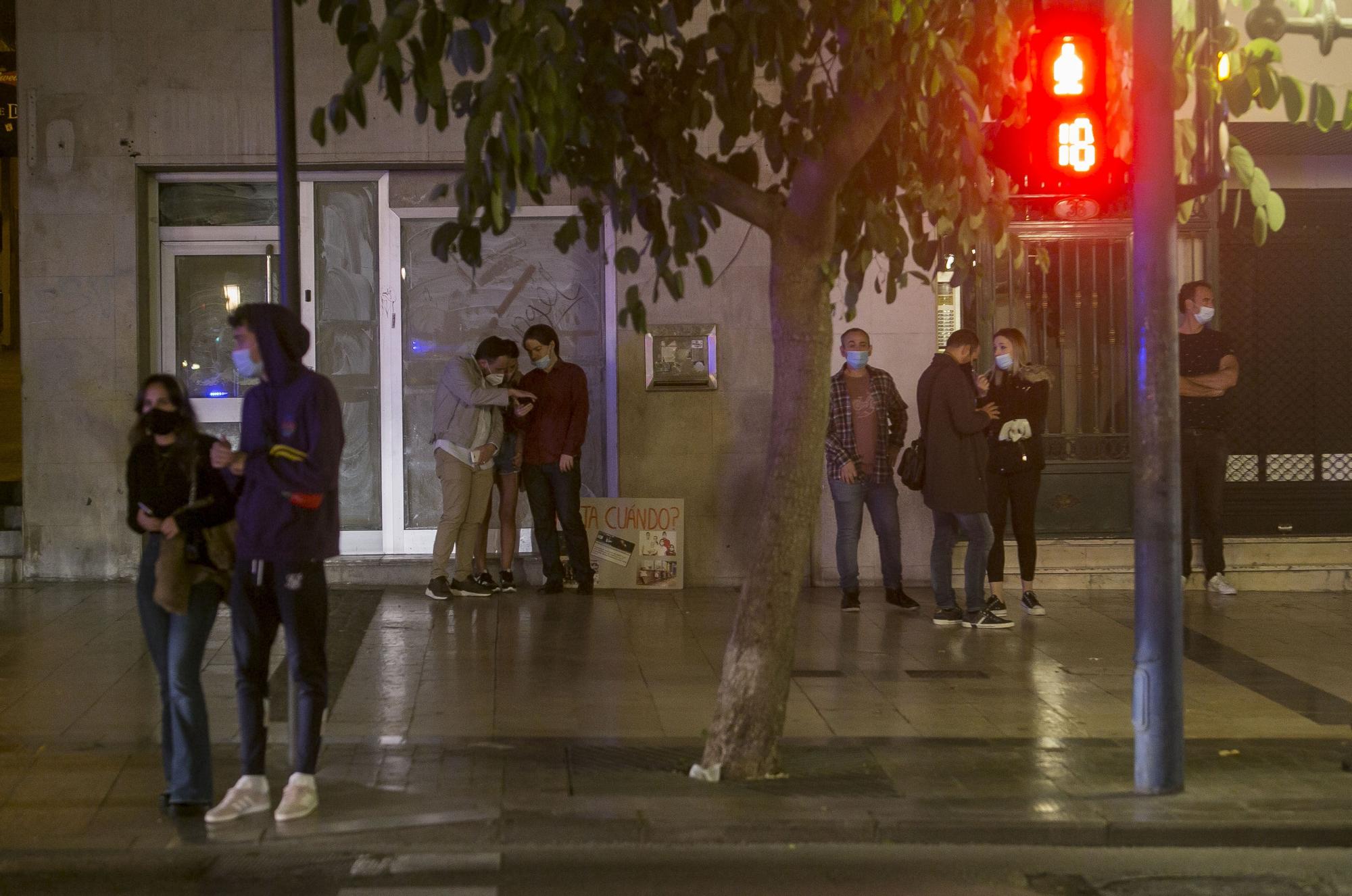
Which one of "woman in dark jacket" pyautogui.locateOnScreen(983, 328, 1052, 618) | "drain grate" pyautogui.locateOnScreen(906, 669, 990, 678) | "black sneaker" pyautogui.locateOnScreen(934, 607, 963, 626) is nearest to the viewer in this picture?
"drain grate" pyautogui.locateOnScreen(906, 669, 990, 678)

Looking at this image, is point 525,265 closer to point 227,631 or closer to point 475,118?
point 227,631

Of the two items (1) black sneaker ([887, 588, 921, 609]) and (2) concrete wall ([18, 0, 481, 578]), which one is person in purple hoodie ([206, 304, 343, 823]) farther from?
(2) concrete wall ([18, 0, 481, 578])

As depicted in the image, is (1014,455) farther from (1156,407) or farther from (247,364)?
(247,364)

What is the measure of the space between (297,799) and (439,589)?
18.2ft

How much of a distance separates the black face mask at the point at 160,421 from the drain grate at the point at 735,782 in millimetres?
2268

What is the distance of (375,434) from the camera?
511 inches

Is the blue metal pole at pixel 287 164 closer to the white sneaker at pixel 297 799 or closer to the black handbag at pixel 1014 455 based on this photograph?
the white sneaker at pixel 297 799

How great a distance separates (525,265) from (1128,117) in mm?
6590

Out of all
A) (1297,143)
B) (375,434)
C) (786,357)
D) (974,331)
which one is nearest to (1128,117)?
(786,357)

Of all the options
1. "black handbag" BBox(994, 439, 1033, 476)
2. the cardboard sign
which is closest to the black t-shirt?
"black handbag" BBox(994, 439, 1033, 476)

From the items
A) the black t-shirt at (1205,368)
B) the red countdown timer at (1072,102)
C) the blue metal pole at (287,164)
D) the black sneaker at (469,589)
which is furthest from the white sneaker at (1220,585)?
the blue metal pole at (287,164)

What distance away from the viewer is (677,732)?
25.3 ft

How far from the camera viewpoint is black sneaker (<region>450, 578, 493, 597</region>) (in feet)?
39.3

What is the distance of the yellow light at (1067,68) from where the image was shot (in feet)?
22.6
